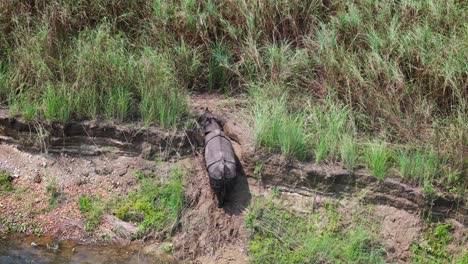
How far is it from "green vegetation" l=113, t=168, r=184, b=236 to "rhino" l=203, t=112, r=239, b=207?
0.37 meters

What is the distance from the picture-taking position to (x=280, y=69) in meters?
6.91

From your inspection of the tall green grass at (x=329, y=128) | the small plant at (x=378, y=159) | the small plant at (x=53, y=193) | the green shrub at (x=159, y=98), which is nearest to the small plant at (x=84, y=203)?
the small plant at (x=53, y=193)

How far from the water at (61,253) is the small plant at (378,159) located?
203 centimetres

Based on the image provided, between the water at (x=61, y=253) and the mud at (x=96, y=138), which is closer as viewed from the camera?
the water at (x=61, y=253)

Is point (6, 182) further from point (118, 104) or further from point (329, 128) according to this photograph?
point (329, 128)

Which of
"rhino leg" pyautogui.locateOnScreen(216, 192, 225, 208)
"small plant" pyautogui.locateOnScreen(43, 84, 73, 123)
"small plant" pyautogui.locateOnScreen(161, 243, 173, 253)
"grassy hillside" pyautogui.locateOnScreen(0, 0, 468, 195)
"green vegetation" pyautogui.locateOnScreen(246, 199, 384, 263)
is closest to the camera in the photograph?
"green vegetation" pyautogui.locateOnScreen(246, 199, 384, 263)

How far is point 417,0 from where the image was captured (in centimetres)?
725

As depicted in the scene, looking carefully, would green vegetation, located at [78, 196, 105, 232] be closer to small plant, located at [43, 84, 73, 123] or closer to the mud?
the mud

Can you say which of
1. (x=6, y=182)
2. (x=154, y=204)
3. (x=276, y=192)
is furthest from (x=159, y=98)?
(x=6, y=182)

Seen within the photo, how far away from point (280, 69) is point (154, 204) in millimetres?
1981

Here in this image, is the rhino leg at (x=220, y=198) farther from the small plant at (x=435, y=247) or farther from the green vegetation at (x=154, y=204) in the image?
the small plant at (x=435, y=247)

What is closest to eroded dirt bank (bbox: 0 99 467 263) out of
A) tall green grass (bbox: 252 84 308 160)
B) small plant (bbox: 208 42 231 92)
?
tall green grass (bbox: 252 84 308 160)

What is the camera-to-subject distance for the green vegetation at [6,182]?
625cm

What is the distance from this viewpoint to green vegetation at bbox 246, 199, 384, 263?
565 centimetres
